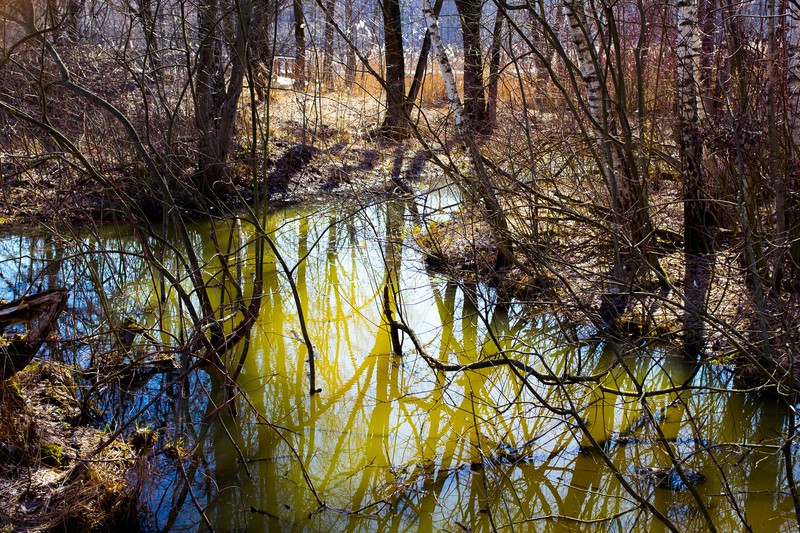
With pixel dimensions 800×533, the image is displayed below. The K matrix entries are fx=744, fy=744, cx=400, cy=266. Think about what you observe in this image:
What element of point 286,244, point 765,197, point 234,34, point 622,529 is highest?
point 234,34

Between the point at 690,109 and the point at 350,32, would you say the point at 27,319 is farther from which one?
the point at 350,32

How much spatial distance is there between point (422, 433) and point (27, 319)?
8.38 ft

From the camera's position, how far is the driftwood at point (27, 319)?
154 inches

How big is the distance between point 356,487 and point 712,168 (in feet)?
15.2

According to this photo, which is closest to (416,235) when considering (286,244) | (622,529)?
(286,244)

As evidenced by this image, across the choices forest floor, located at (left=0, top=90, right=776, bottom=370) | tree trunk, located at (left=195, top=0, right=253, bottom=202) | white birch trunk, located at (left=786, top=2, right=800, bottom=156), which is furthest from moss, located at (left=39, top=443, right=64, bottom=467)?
white birch trunk, located at (left=786, top=2, right=800, bottom=156)

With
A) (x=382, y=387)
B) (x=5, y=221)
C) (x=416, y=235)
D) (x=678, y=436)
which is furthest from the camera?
(x=5, y=221)

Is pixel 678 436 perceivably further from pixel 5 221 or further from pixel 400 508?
pixel 5 221

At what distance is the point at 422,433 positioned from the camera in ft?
16.6

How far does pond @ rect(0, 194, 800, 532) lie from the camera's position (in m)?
4.08

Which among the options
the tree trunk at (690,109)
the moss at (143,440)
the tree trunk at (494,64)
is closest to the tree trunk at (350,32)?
the tree trunk at (494,64)

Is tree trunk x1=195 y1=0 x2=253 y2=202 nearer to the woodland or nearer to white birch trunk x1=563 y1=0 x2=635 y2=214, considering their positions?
the woodland

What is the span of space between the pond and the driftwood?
251mm

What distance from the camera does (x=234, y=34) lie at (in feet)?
20.8
